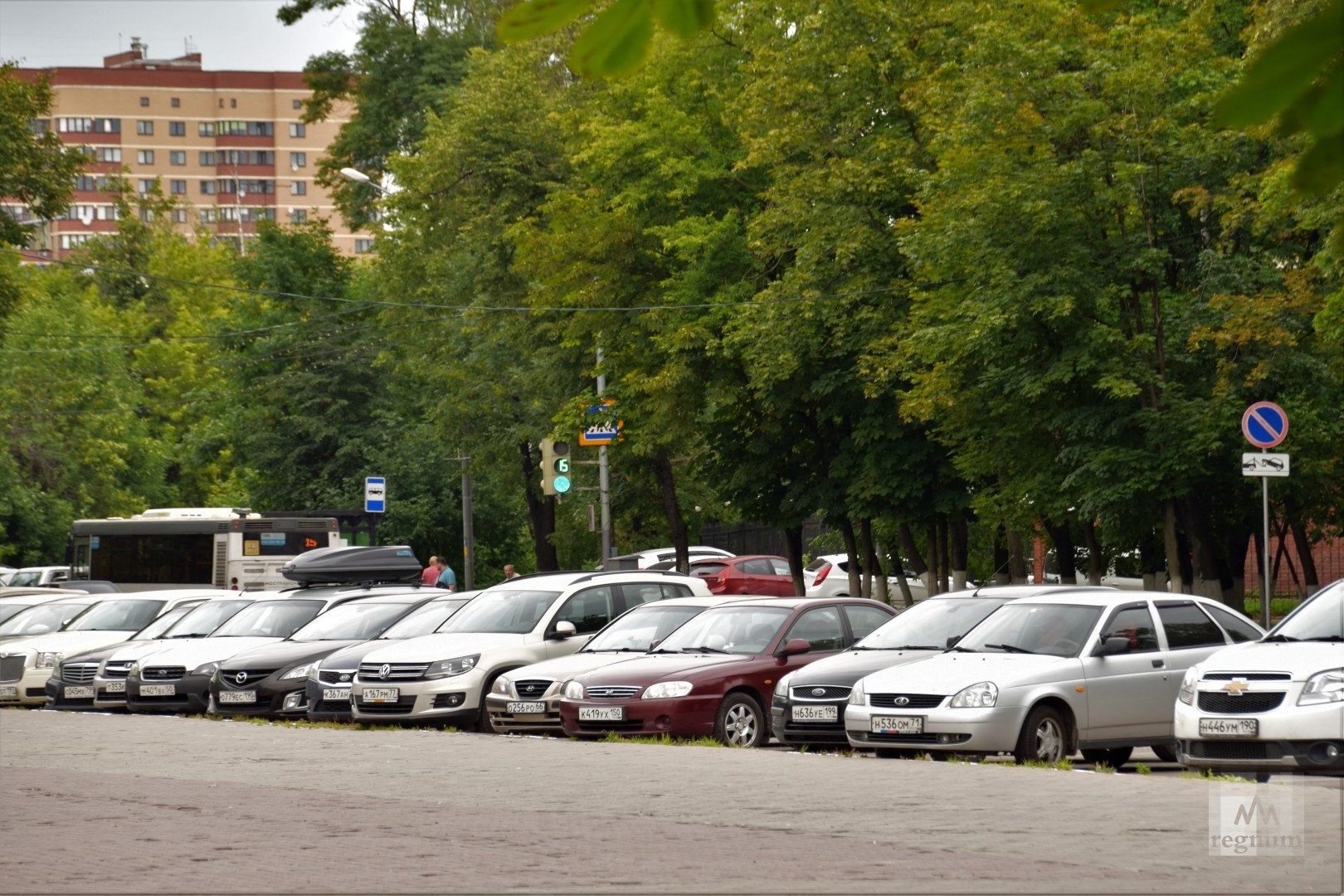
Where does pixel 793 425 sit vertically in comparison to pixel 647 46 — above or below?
above

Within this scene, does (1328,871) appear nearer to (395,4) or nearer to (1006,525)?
(1006,525)

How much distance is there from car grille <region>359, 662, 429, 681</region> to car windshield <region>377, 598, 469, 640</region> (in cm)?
130

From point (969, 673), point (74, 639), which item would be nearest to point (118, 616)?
point (74, 639)

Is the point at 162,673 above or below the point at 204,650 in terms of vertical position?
below

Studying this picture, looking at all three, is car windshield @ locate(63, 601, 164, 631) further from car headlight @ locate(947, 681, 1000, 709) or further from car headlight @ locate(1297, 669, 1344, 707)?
car headlight @ locate(1297, 669, 1344, 707)

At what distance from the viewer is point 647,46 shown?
8.16 feet

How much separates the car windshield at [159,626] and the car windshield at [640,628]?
9.11m

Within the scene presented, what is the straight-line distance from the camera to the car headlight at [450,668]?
19719 mm

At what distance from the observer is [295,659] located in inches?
890

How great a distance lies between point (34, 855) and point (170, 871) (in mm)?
1217

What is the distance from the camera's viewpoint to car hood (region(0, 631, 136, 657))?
1065 inches

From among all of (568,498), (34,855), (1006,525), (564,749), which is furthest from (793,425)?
(34,855)

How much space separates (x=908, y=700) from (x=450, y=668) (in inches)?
245

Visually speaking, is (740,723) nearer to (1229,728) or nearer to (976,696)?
(976,696)
